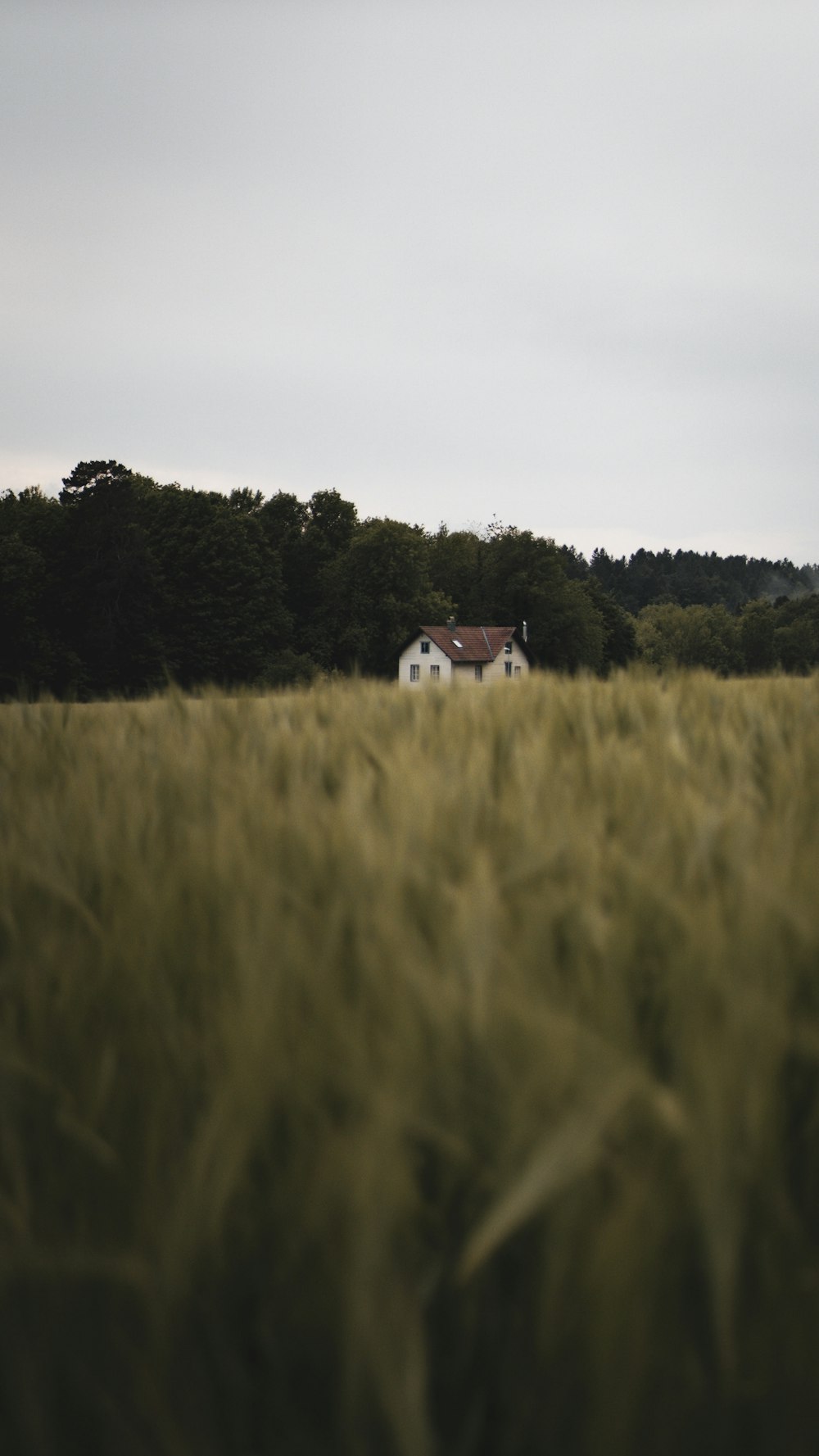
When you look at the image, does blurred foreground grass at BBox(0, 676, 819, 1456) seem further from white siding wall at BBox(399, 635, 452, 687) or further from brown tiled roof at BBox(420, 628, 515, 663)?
white siding wall at BBox(399, 635, 452, 687)

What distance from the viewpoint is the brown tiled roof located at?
5600 cm

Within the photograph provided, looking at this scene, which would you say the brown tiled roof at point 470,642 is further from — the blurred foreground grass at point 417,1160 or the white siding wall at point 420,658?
the blurred foreground grass at point 417,1160

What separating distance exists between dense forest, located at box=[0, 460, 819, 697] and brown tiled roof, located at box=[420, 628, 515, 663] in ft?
8.24

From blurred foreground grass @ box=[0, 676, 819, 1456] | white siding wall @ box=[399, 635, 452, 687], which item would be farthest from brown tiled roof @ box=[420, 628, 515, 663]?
blurred foreground grass @ box=[0, 676, 819, 1456]

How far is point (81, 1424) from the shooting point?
1.55 feet

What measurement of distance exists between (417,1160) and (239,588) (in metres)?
52.1

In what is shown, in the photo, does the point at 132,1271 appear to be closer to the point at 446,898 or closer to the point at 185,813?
the point at 446,898

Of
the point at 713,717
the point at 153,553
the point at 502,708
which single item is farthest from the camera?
the point at 153,553

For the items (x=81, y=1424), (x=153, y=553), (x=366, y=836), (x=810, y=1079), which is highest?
(x=153, y=553)

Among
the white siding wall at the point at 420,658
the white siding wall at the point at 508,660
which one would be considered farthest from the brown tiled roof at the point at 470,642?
the white siding wall at the point at 420,658

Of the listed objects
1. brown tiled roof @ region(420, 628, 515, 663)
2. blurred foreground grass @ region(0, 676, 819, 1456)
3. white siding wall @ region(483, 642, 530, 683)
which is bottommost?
blurred foreground grass @ region(0, 676, 819, 1456)

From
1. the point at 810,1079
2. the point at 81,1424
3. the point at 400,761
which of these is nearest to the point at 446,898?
the point at 810,1079

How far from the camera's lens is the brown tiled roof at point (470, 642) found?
184 feet

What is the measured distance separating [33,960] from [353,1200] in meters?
0.47
